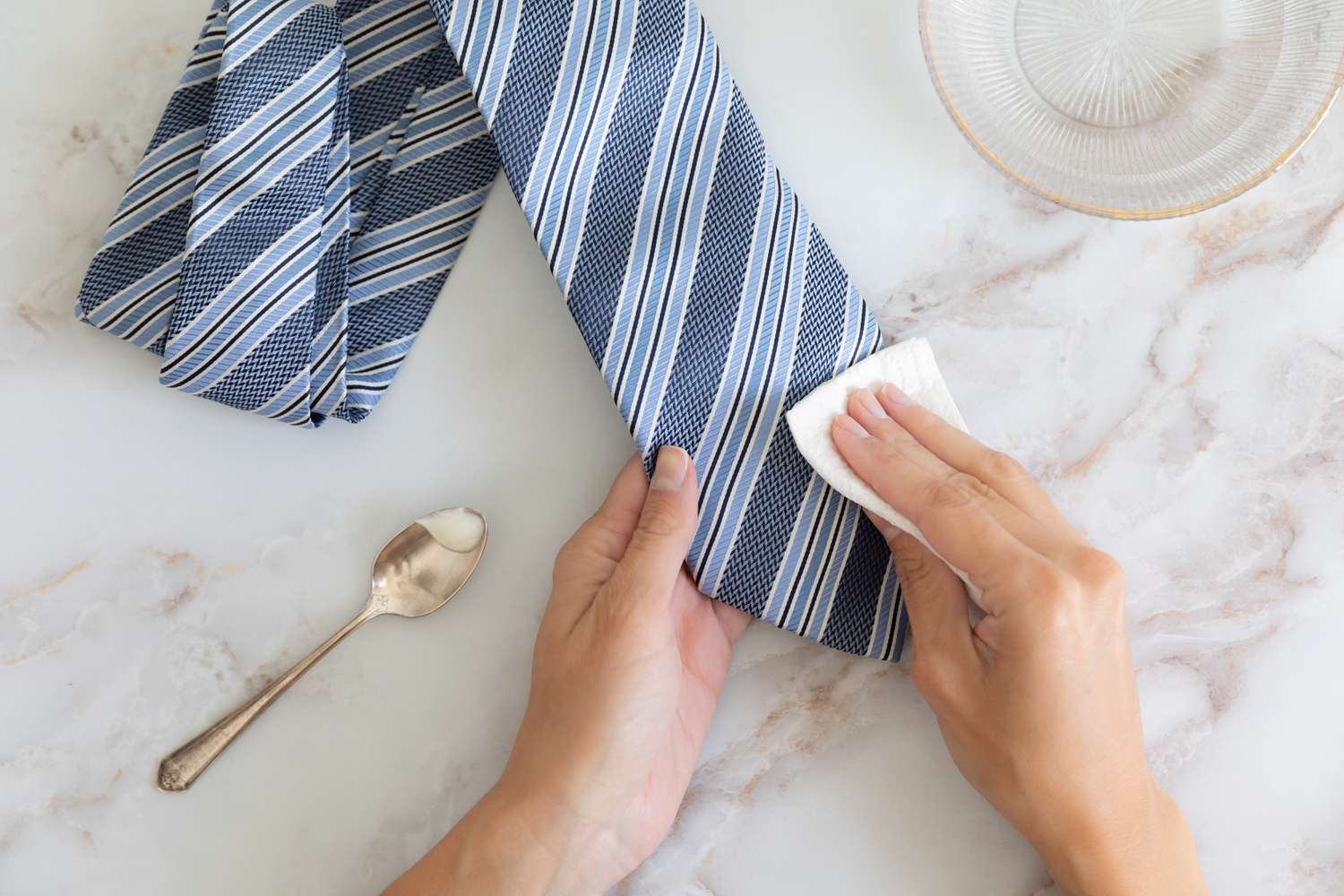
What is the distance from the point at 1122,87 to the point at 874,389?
0.30 m

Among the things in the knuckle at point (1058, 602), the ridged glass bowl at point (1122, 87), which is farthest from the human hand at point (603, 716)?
the ridged glass bowl at point (1122, 87)

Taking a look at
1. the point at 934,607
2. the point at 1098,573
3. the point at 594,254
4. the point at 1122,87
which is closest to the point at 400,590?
the point at 594,254

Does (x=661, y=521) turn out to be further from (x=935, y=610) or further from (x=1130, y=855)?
(x=1130, y=855)

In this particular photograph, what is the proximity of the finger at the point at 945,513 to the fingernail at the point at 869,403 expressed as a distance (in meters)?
0.02

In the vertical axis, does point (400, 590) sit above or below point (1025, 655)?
above

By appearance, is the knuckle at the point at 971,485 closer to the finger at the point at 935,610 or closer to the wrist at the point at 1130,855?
the finger at the point at 935,610

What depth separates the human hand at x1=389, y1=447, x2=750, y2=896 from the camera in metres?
0.67

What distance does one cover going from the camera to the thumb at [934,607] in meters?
0.69

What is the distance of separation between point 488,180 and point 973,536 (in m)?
0.46

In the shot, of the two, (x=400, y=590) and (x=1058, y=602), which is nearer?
(x=1058, y=602)

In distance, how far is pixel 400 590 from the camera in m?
0.75

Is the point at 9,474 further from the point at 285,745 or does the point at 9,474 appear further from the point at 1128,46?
the point at 1128,46

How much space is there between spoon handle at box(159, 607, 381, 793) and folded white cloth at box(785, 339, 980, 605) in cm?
37

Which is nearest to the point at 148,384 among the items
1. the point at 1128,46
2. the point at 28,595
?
the point at 28,595
